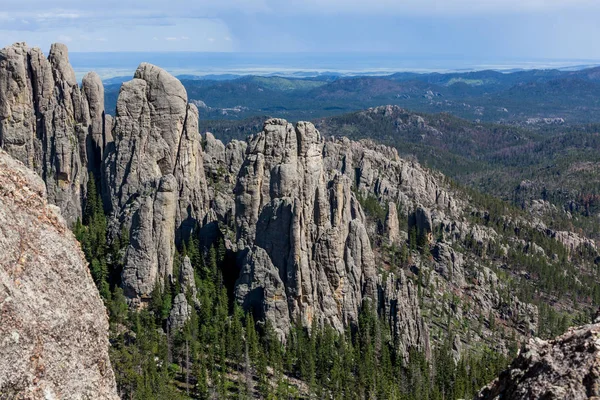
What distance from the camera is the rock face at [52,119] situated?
76.3 meters

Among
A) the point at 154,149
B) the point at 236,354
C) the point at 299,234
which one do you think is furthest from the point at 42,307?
the point at 154,149

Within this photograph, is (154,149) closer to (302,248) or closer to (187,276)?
(187,276)

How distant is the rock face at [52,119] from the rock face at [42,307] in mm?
64686

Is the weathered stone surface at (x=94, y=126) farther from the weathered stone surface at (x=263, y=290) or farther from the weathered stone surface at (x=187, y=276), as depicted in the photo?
the weathered stone surface at (x=263, y=290)

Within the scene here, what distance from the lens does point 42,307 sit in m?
13.7

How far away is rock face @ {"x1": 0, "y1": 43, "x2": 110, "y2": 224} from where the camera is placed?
76.3 m

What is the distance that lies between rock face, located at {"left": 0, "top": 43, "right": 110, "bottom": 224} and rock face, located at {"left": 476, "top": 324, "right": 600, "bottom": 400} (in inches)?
2794

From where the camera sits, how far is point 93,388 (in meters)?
14.9

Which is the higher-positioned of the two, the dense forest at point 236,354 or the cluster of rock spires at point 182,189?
the cluster of rock spires at point 182,189

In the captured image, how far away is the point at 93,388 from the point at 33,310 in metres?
2.85

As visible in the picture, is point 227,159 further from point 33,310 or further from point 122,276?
point 33,310

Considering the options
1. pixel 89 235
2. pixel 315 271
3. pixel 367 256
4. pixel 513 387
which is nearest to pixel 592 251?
pixel 367 256

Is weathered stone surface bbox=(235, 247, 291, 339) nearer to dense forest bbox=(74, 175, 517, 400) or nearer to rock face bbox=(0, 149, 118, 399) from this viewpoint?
dense forest bbox=(74, 175, 517, 400)

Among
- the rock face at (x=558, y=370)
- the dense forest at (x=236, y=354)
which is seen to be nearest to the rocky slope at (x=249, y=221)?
the dense forest at (x=236, y=354)
